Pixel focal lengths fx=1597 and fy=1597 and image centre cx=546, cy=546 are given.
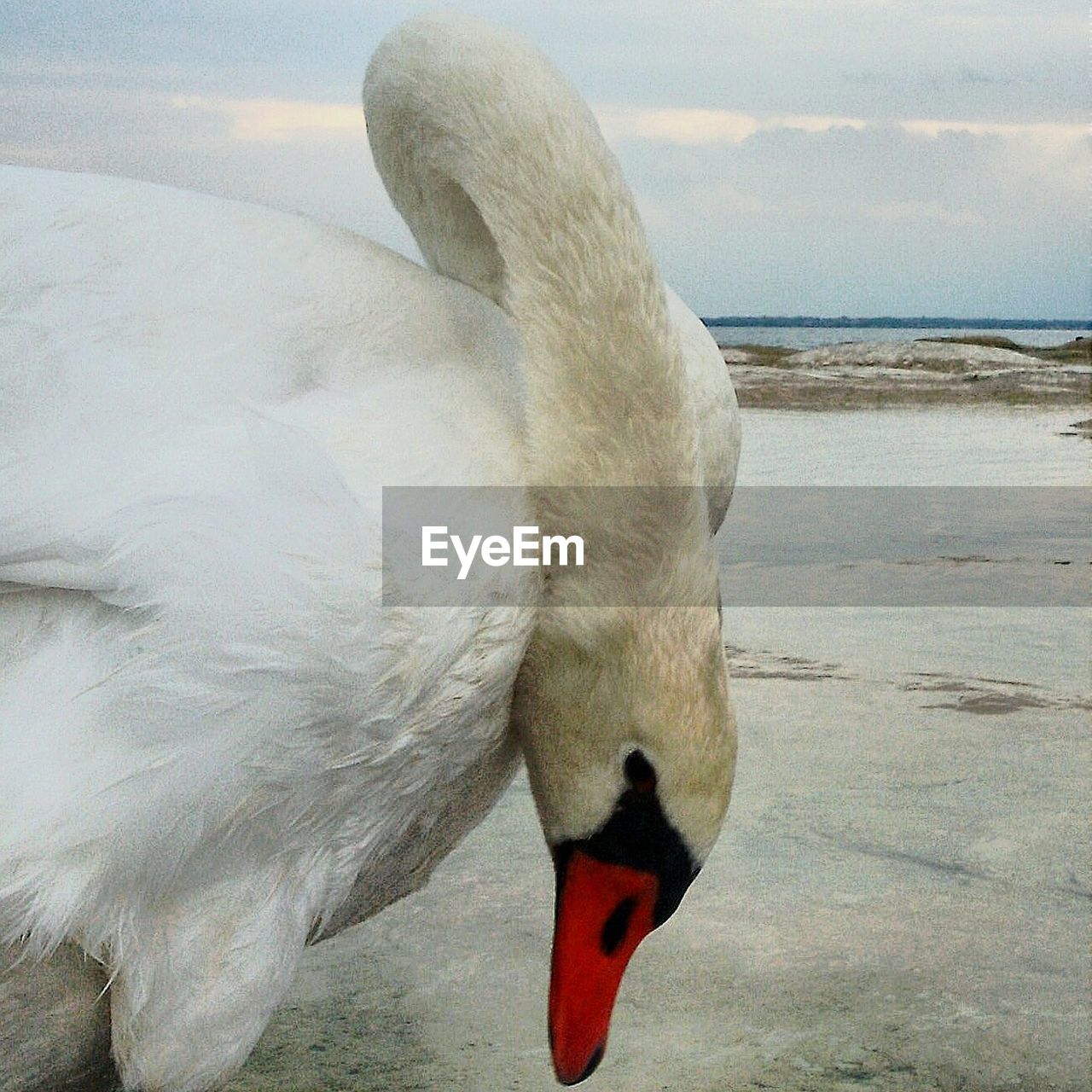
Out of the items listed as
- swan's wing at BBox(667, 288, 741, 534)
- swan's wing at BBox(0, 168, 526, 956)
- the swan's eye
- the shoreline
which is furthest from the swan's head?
the shoreline

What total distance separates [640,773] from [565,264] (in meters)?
0.56

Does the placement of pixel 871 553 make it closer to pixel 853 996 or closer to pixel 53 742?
pixel 853 996

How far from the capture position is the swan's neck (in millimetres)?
1696

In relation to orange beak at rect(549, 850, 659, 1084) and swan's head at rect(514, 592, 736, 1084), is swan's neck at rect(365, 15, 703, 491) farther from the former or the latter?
orange beak at rect(549, 850, 659, 1084)

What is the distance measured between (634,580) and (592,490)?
0.11m

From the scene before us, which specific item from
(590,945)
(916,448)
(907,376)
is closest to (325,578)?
(590,945)

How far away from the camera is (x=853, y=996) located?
2396 millimetres

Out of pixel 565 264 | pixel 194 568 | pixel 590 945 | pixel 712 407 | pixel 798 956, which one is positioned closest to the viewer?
pixel 194 568

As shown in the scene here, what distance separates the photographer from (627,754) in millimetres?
1733

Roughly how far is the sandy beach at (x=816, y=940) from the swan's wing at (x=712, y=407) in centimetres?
75

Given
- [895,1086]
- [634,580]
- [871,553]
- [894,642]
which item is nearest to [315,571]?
[634,580]

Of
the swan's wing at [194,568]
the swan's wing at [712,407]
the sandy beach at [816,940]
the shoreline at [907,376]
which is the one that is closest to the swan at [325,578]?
the swan's wing at [194,568]

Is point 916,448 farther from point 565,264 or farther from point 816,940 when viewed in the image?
point 565,264

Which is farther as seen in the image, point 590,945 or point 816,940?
point 816,940
